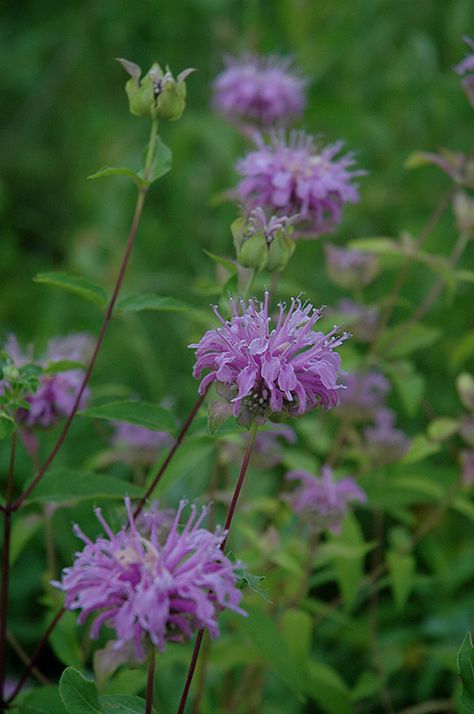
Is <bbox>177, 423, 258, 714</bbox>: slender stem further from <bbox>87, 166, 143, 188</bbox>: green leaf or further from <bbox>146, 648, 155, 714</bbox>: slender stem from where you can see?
<bbox>87, 166, 143, 188</bbox>: green leaf

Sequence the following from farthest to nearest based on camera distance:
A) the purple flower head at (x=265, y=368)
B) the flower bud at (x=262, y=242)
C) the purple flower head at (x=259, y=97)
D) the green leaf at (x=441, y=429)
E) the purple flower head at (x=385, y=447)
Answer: the purple flower head at (x=259, y=97)
the purple flower head at (x=385, y=447)
the green leaf at (x=441, y=429)
the flower bud at (x=262, y=242)
the purple flower head at (x=265, y=368)

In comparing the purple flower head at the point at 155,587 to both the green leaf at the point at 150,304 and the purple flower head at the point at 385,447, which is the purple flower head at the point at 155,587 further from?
the purple flower head at the point at 385,447

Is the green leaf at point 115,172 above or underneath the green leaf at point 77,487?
above

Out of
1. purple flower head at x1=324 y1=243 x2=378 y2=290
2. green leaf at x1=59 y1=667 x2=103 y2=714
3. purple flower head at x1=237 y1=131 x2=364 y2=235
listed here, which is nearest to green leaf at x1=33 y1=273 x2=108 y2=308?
Answer: purple flower head at x1=237 y1=131 x2=364 y2=235

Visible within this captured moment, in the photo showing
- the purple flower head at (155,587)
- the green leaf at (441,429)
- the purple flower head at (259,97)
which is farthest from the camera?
the purple flower head at (259,97)

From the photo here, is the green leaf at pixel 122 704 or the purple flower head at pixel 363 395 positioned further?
the purple flower head at pixel 363 395

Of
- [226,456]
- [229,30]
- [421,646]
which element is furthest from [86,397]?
[229,30]

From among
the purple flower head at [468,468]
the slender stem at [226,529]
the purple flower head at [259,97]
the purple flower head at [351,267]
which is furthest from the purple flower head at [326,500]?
the purple flower head at [259,97]
